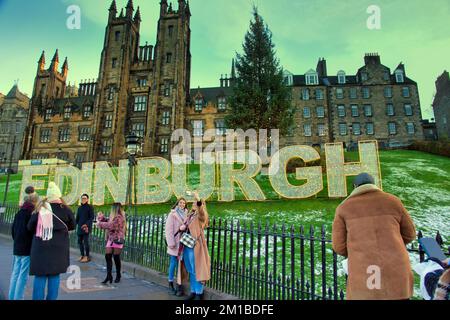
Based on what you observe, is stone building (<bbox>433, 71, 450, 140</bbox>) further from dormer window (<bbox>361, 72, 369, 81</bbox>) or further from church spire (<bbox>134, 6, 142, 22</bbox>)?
church spire (<bbox>134, 6, 142, 22</bbox>)

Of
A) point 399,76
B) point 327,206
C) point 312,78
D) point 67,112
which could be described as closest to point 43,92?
point 67,112

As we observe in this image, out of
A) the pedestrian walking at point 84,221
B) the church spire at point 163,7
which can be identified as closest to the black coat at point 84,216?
the pedestrian walking at point 84,221

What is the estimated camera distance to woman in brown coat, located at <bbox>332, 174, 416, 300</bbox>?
307 centimetres

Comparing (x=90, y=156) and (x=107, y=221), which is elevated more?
(x=90, y=156)

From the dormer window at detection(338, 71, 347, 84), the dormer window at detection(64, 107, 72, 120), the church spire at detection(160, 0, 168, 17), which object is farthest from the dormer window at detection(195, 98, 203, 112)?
the dormer window at detection(338, 71, 347, 84)

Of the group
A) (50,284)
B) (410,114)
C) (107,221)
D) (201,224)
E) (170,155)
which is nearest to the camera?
(50,284)

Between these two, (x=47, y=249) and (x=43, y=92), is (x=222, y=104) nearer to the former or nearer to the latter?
(x=43, y=92)

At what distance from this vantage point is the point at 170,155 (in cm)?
4222

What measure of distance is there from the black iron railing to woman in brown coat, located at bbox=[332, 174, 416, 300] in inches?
30.8

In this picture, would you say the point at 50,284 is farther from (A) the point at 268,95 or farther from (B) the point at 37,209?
(A) the point at 268,95

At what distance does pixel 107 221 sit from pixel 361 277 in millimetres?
6427

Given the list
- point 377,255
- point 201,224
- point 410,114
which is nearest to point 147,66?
point 410,114

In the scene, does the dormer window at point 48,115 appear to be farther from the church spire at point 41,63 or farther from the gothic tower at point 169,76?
the gothic tower at point 169,76

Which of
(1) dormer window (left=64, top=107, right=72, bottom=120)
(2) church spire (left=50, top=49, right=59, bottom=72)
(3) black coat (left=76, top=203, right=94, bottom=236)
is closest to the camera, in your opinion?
(3) black coat (left=76, top=203, right=94, bottom=236)
